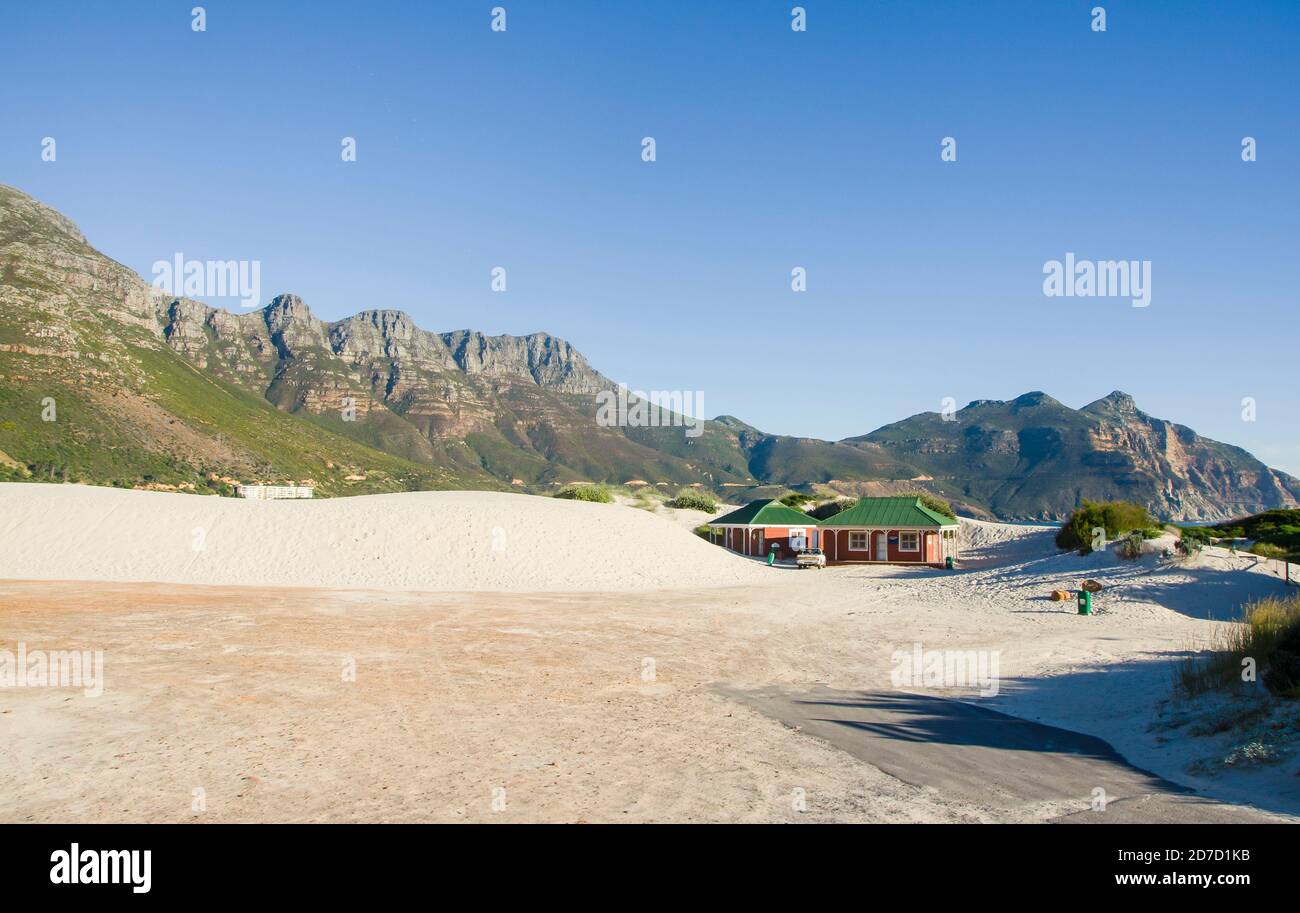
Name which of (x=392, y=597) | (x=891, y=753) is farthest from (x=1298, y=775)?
(x=392, y=597)

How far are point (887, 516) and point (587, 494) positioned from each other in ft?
67.4

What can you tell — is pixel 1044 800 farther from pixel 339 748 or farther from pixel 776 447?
pixel 776 447

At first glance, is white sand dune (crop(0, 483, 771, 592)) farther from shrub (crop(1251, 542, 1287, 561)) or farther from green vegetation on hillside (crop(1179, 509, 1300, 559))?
shrub (crop(1251, 542, 1287, 561))

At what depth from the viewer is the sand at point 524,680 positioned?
8141mm

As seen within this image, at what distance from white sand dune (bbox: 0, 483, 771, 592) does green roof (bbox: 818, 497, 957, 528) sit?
12040 mm

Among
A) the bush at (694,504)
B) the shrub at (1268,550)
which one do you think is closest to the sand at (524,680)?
the shrub at (1268,550)

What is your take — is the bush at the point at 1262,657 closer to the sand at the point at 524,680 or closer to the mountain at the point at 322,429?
the sand at the point at 524,680

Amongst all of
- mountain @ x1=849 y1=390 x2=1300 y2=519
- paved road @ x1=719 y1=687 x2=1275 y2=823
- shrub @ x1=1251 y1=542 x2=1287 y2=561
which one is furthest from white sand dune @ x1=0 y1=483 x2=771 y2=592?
mountain @ x1=849 y1=390 x2=1300 y2=519

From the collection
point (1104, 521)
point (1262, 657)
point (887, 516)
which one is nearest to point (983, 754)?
point (1262, 657)

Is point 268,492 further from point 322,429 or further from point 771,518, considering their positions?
A: point 322,429

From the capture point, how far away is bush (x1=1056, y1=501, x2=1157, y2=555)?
41.1m

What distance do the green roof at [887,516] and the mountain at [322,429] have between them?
51836mm

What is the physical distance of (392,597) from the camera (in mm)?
28688
